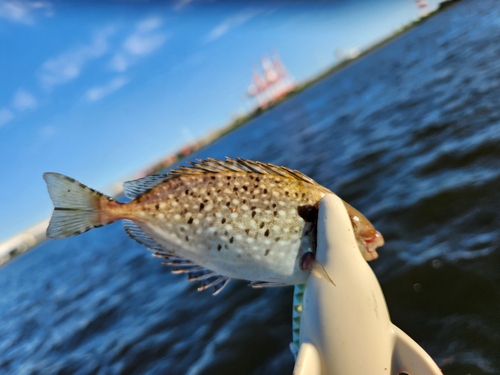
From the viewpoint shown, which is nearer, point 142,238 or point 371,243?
point 142,238

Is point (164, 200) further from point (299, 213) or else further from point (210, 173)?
point (299, 213)

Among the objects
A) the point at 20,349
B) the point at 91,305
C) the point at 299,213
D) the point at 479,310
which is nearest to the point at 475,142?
the point at 479,310

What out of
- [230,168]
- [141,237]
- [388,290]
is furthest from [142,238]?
[388,290]

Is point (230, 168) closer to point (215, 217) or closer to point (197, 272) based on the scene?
point (215, 217)

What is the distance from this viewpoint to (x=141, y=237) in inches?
99.5

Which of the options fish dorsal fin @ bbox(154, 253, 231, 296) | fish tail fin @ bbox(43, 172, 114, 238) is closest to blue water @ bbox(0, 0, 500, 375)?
fish dorsal fin @ bbox(154, 253, 231, 296)

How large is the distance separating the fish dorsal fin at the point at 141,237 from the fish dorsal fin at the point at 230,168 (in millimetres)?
454

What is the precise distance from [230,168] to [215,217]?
14.7 inches

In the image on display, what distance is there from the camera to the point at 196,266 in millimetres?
2459

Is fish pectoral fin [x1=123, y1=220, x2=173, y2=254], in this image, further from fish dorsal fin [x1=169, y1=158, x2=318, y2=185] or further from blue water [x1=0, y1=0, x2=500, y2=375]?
blue water [x1=0, y1=0, x2=500, y2=375]

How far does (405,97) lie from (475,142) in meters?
11.0

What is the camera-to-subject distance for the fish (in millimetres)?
2324

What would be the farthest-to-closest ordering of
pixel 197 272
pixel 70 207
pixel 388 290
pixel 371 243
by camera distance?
pixel 388 290 < pixel 371 243 < pixel 197 272 < pixel 70 207

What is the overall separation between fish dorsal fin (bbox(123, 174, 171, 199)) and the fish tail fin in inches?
9.2
